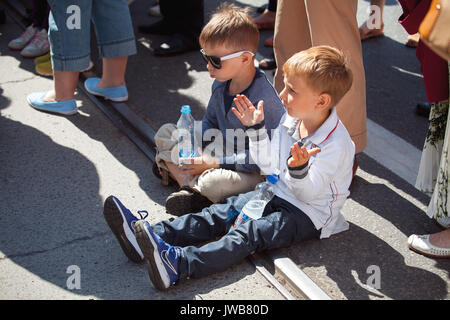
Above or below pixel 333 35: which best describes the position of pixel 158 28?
Answer: below

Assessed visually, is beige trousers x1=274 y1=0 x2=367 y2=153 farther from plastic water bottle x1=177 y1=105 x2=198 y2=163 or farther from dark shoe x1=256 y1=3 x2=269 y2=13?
dark shoe x1=256 y1=3 x2=269 y2=13

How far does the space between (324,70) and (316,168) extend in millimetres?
475

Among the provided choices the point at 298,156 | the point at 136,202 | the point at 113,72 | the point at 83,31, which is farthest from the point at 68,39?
the point at 298,156

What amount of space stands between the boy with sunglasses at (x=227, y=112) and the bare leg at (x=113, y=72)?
56.7 inches

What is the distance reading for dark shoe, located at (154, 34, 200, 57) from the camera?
529 centimetres

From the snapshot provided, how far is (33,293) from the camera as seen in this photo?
101 inches

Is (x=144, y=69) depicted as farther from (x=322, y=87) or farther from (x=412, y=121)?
(x=322, y=87)

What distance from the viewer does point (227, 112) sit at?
10.4 ft

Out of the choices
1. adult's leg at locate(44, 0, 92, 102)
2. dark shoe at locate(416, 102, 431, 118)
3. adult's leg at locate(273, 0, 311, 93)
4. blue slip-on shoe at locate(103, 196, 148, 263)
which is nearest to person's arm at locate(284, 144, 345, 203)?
blue slip-on shoe at locate(103, 196, 148, 263)

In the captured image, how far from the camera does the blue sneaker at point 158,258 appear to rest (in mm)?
2502

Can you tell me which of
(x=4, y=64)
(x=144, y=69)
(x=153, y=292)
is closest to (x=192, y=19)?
(x=144, y=69)

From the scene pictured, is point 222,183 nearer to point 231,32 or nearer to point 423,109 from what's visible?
point 231,32

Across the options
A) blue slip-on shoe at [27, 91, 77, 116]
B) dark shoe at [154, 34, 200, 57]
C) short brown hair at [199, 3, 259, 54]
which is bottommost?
blue slip-on shoe at [27, 91, 77, 116]

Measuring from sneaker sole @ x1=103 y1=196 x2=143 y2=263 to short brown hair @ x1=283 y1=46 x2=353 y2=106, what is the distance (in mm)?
1115
